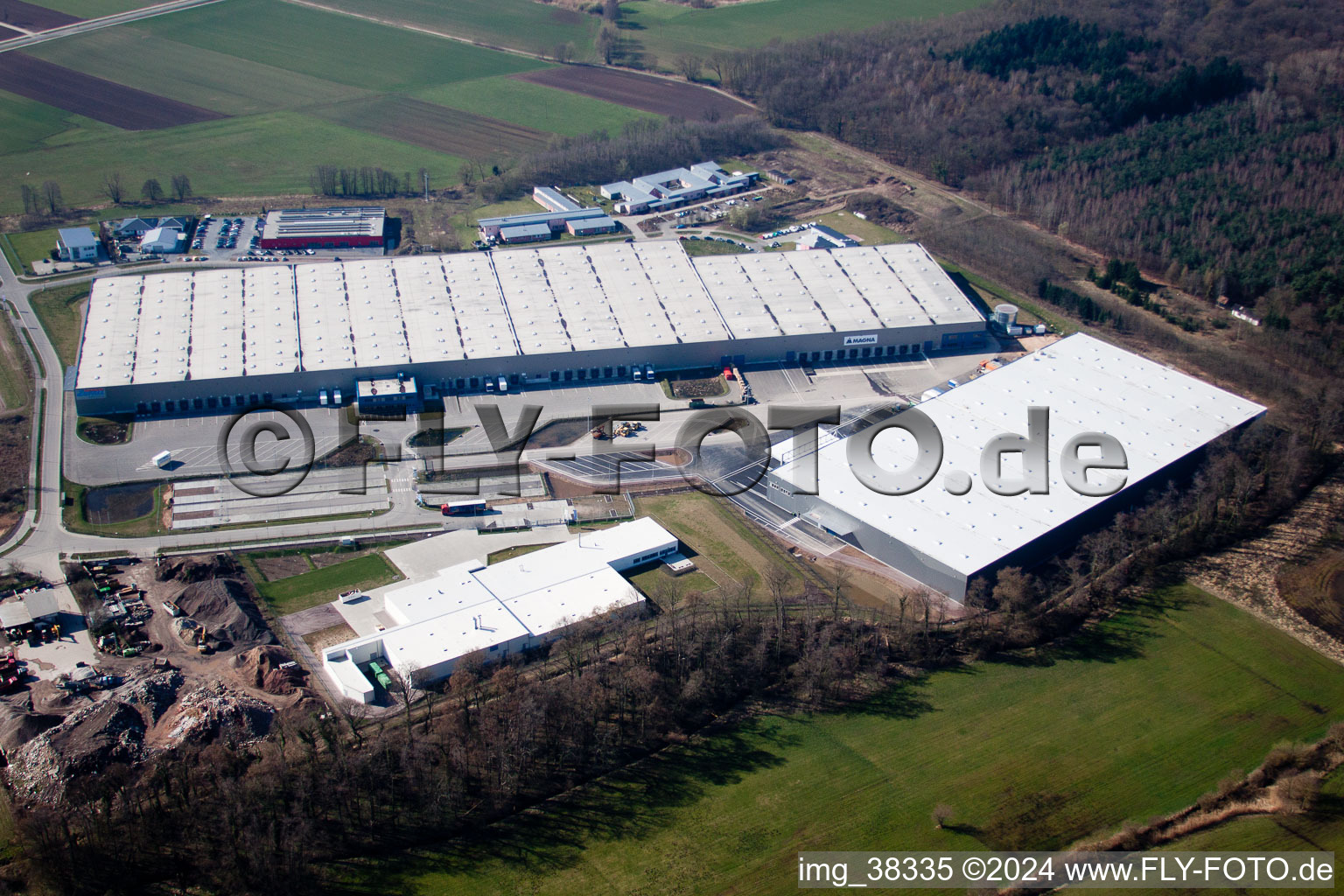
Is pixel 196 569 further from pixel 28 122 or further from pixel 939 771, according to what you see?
pixel 28 122

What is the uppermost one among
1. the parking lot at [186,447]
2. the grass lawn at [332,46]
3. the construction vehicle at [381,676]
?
the grass lawn at [332,46]

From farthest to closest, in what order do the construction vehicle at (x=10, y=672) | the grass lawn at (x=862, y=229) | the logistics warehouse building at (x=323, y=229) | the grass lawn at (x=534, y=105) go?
the grass lawn at (x=534, y=105), the grass lawn at (x=862, y=229), the logistics warehouse building at (x=323, y=229), the construction vehicle at (x=10, y=672)

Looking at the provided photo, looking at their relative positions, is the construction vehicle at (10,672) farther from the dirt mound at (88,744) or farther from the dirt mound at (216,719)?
the dirt mound at (216,719)

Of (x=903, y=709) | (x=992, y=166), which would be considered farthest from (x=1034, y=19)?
(x=903, y=709)

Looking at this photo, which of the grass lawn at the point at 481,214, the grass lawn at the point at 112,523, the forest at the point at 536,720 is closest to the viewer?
the forest at the point at 536,720

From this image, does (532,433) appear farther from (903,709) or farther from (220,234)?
(220,234)

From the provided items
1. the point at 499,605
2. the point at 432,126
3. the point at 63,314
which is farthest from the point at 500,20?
the point at 499,605

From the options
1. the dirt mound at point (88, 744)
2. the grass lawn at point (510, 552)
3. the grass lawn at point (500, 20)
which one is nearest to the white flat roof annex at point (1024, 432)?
the grass lawn at point (510, 552)

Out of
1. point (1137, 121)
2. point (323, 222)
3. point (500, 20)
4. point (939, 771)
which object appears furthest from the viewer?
Result: point (500, 20)
